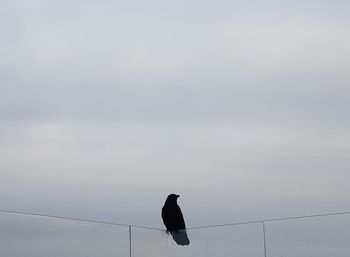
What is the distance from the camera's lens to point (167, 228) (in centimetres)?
748

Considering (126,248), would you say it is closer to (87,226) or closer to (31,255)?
(87,226)

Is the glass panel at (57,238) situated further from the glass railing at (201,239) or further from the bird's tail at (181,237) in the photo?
the bird's tail at (181,237)

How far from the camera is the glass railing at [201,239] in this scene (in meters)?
5.61

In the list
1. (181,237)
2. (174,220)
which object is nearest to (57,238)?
(181,237)

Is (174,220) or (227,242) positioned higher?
(174,220)

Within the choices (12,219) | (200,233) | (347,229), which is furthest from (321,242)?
(12,219)

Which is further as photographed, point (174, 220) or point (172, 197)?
point (172, 197)

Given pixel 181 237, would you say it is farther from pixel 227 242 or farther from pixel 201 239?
pixel 227 242

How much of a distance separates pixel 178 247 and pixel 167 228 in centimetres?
27

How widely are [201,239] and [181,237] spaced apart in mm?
174

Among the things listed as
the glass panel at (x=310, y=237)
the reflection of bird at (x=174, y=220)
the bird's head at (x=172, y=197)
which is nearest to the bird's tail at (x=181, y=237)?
the reflection of bird at (x=174, y=220)

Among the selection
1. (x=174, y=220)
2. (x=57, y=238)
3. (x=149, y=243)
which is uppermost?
(x=174, y=220)

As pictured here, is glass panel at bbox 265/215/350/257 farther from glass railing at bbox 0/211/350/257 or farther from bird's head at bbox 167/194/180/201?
bird's head at bbox 167/194/180/201

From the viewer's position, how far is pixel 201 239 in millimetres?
7301
